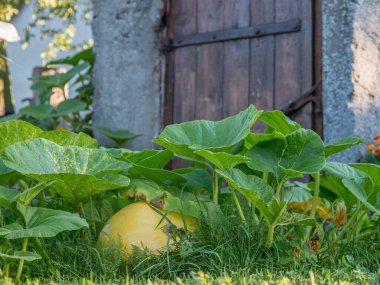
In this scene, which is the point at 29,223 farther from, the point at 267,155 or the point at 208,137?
the point at 267,155

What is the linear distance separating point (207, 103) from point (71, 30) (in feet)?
18.9

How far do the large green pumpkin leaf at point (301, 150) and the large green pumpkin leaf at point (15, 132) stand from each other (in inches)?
36.6

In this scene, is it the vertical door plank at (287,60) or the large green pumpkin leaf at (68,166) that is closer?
the large green pumpkin leaf at (68,166)

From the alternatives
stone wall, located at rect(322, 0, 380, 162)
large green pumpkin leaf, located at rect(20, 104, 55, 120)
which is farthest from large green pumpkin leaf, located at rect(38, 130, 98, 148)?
large green pumpkin leaf, located at rect(20, 104, 55, 120)

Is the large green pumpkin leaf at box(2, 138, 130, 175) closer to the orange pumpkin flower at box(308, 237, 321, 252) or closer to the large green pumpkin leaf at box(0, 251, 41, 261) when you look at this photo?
the large green pumpkin leaf at box(0, 251, 41, 261)

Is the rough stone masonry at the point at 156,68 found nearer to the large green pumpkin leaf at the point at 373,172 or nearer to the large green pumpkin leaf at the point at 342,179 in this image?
the large green pumpkin leaf at the point at 342,179

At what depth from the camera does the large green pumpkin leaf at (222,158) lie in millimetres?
2561

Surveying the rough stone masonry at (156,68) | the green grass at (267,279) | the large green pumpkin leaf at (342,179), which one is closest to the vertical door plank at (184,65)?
the rough stone masonry at (156,68)

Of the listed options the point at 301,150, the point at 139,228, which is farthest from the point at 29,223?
the point at 301,150

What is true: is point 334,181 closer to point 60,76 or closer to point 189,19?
point 189,19

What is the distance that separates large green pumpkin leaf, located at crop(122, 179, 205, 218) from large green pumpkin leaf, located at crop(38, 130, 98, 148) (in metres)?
0.24

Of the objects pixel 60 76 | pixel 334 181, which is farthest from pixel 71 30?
pixel 334 181

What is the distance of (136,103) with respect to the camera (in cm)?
534

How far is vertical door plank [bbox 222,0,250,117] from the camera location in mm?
4777
